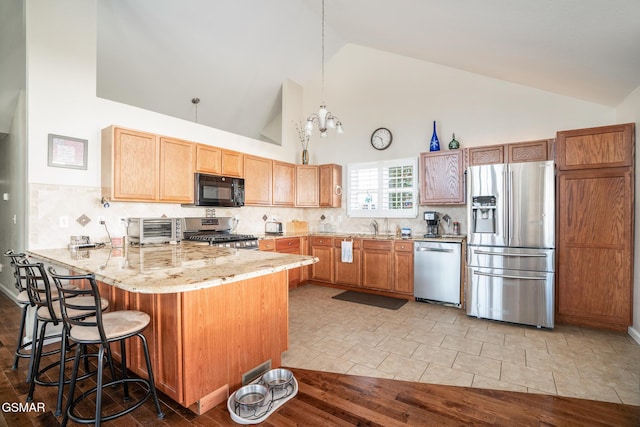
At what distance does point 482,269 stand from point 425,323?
0.94 metres

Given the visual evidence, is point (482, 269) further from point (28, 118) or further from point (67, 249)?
point (28, 118)

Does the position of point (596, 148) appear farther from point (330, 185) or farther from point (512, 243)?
point (330, 185)

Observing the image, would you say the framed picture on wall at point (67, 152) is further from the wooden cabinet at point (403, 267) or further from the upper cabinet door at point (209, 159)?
the wooden cabinet at point (403, 267)

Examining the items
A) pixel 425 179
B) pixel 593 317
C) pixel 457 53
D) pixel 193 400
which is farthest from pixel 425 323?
pixel 457 53

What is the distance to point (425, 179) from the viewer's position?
4480mm

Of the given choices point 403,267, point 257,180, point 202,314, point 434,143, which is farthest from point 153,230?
point 434,143

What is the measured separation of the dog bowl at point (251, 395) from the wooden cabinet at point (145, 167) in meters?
2.43

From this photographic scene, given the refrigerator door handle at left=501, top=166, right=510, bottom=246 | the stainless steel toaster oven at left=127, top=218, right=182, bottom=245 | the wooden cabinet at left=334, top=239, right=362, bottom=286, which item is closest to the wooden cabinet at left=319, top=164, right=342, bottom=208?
the wooden cabinet at left=334, top=239, right=362, bottom=286

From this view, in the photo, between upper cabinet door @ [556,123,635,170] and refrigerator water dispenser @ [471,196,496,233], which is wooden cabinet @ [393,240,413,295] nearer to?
refrigerator water dispenser @ [471,196,496,233]

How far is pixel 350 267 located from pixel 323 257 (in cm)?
54

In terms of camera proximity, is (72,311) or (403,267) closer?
(72,311)

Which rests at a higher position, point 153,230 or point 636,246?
point 153,230

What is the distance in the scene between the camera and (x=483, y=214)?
3580 mm

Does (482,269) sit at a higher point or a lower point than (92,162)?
lower
